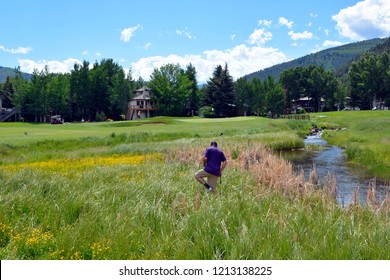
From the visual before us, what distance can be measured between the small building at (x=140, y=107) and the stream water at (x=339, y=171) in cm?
7129

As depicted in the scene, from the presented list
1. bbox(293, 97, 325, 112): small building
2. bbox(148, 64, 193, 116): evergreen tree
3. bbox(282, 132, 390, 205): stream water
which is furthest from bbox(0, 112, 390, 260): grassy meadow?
bbox(293, 97, 325, 112): small building

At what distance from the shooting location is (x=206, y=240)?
727 centimetres

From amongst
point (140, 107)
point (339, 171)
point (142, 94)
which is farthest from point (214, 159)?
point (142, 94)

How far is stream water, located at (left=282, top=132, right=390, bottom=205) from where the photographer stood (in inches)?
653

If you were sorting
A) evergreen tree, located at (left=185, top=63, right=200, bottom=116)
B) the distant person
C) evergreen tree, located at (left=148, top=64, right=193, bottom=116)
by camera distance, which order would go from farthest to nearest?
evergreen tree, located at (left=185, top=63, right=200, bottom=116) → evergreen tree, located at (left=148, top=64, right=193, bottom=116) → the distant person

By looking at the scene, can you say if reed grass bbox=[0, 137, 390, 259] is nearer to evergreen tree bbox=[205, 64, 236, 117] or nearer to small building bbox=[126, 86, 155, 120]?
evergreen tree bbox=[205, 64, 236, 117]

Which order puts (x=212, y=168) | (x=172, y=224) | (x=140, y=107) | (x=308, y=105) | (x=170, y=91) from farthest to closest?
(x=308, y=105), (x=140, y=107), (x=170, y=91), (x=212, y=168), (x=172, y=224)

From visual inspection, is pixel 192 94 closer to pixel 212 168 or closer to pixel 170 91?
pixel 170 91

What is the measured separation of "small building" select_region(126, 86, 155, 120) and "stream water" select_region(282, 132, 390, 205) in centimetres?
7129

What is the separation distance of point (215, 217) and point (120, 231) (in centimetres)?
216

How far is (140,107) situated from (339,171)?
8302 centimetres

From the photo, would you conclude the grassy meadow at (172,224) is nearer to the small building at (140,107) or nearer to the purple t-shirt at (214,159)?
the purple t-shirt at (214,159)

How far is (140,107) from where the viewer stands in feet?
336
